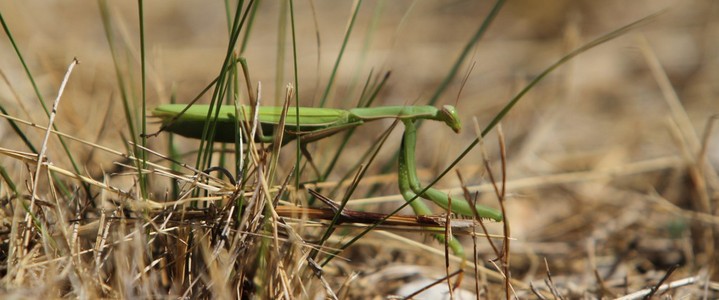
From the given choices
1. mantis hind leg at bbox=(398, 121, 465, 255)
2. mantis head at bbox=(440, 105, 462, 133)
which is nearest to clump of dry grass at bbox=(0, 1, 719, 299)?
mantis hind leg at bbox=(398, 121, 465, 255)

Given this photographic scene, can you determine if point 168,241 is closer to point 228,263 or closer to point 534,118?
point 228,263

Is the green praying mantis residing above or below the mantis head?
below

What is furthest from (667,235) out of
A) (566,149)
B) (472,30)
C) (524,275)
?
(472,30)

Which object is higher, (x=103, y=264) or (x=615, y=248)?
(x=615, y=248)

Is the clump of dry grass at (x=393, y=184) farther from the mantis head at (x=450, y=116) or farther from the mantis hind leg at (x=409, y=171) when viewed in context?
the mantis head at (x=450, y=116)

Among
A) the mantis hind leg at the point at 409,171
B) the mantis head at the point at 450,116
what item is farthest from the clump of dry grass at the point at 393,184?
the mantis head at the point at 450,116

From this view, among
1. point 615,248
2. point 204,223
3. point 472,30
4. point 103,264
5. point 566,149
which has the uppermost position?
point 472,30

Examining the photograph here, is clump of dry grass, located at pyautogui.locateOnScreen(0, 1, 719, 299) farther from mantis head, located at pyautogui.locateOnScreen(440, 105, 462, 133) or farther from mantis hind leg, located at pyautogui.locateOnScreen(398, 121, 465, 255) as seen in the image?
mantis head, located at pyautogui.locateOnScreen(440, 105, 462, 133)
